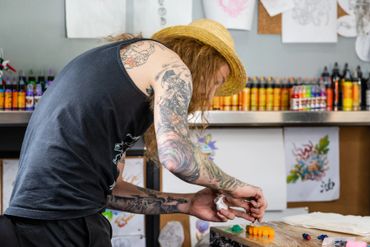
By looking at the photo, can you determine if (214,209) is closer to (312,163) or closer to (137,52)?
(137,52)

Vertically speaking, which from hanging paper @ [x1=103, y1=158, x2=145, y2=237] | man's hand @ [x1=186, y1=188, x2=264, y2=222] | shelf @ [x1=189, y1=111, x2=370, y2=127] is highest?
shelf @ [x1=189, y1=111, x2=370, y2=127]

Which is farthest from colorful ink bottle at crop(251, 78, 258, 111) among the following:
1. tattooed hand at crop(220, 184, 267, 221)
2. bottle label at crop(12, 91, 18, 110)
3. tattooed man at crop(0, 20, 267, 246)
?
tattooed man at crop(0, 20, 267, 246)

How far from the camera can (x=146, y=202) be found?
2.01 metres

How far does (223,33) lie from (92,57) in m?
0.48

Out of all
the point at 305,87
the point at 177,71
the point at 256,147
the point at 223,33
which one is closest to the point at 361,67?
the point at 305,87

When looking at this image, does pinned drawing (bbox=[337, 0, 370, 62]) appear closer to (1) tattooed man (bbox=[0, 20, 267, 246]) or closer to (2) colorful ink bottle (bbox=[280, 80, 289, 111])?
(2) colorful ink bottle (bbox=[280, 80, 289, 111])

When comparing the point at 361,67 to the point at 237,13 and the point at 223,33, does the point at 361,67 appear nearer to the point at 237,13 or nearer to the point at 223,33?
the point at 237,13

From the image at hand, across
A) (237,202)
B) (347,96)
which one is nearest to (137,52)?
(237,202)

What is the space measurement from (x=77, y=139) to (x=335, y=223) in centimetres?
121

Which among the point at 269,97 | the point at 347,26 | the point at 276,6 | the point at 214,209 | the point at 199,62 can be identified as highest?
the point at 276,6

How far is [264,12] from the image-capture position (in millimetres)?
3393

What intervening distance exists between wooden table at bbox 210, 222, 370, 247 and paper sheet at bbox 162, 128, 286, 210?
3.16 ft

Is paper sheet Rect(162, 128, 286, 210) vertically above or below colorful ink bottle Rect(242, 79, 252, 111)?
below

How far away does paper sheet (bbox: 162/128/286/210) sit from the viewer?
3268 mm
